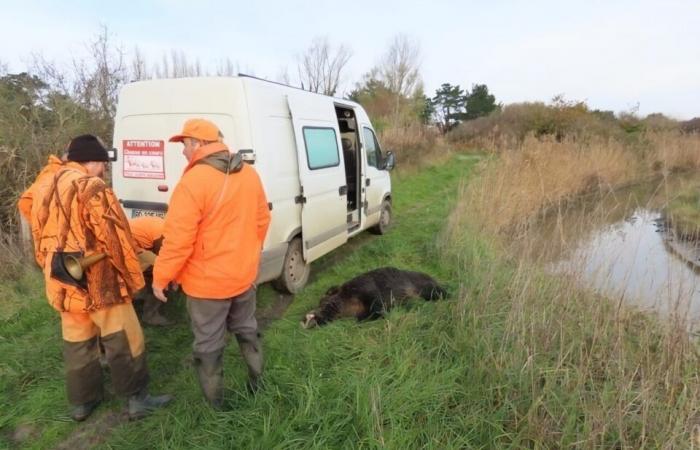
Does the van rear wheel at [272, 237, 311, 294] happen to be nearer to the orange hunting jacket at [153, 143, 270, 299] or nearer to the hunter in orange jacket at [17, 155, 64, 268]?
the orange hunting jacket at [153, 143, 270, 299]

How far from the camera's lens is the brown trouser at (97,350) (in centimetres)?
266

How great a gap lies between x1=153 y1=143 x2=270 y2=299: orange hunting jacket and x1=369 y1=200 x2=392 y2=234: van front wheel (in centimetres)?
498

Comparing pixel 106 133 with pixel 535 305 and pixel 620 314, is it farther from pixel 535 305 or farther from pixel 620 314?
pixel 620 314

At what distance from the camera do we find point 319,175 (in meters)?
4.87

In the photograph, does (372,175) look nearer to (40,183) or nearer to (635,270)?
(635,270)

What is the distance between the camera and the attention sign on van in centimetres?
399

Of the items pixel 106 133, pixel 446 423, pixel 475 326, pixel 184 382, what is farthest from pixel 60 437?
pixel 106 133

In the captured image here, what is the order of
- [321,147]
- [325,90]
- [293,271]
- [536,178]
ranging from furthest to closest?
[325,90], [536,178], [321,147], [293,271]

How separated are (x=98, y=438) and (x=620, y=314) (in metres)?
3.67

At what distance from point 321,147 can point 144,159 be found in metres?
1.98

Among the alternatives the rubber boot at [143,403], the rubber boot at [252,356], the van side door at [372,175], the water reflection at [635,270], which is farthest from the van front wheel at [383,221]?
the rubber boot at [143,403]

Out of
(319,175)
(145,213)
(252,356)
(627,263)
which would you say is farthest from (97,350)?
(627,263)

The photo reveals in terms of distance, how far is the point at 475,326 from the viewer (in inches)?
132

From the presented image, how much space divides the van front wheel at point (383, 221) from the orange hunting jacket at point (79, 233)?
5204mm
